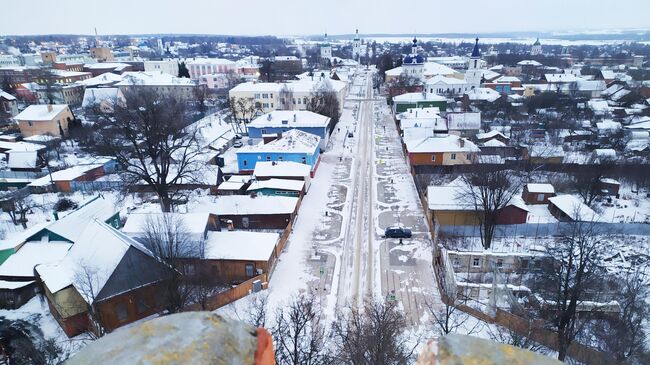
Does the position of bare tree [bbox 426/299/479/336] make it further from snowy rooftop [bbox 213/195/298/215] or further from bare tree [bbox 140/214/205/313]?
snowy rooftop [bbox 213/195/298/215]

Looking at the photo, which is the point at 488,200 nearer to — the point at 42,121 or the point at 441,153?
the point at 441,153

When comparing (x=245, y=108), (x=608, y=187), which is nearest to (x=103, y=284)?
(x=608, y=187)

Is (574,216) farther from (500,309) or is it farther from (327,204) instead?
(327,204)

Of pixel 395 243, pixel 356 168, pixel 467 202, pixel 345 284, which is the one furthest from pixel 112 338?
pixel 356 168

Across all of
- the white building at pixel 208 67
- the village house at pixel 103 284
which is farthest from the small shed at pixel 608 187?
the white building at pixel 208 67

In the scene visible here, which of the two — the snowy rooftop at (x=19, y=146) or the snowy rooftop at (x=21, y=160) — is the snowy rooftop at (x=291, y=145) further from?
the snowy rooftop at (x=19, y=146)
